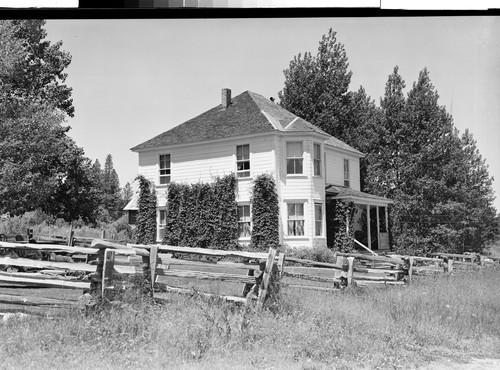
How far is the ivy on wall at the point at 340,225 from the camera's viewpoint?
6824mm

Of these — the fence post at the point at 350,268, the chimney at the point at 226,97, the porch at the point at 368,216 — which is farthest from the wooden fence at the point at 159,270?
the chimney at the point at 226,97

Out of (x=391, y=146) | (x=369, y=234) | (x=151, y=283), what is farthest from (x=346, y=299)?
(x=151, y=283)

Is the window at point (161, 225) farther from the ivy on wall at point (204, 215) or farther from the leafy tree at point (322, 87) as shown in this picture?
the leafy tree at point (322, 87)

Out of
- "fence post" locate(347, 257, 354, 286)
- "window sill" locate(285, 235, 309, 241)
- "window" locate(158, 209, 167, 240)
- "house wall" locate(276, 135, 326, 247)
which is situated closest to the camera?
"window" locate(158, 209, 167, 240)

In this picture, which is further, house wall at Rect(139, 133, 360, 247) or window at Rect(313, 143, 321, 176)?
window at Rect(313, 143, 321, 176)

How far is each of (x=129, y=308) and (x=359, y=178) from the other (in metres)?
3.02

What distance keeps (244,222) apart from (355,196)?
1759mm

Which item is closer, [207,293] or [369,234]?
[207,293]

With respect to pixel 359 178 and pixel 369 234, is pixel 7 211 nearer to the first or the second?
pixel 359 178

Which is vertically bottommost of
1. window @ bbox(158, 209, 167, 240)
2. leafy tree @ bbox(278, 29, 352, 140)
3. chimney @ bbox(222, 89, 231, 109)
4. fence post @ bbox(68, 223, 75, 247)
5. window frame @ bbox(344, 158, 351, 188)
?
fence post @ bbox(68, 223, 75, 247)

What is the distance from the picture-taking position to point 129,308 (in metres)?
5.58

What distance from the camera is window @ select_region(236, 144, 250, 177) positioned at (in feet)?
20.6

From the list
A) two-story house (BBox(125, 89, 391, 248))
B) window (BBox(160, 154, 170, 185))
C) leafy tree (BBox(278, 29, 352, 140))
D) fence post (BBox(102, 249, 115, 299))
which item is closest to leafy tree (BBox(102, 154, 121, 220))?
two-story house (BBox(125, 89, 391, 248))

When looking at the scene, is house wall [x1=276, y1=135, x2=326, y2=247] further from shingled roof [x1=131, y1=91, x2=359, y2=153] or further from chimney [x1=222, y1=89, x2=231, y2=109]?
chimney [x1=222, y1=89, x2=231, y2=109]
